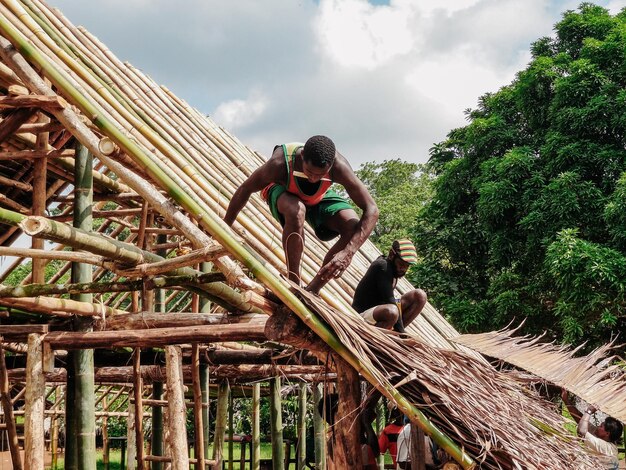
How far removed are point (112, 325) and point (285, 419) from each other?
16.5 meters

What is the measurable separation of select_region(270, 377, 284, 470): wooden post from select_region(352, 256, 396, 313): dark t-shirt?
562 cm

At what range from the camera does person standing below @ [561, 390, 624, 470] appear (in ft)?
22.0

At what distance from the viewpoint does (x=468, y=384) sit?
4.33 metres

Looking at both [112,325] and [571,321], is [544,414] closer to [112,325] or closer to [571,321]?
[112,325]

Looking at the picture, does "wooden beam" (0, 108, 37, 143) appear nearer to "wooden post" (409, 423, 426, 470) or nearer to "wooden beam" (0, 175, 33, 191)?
"wooden beam" (0, 175, 33, 191)

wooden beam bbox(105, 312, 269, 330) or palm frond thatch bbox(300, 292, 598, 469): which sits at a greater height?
wooden beam bbox(105, 312, 269, 330)

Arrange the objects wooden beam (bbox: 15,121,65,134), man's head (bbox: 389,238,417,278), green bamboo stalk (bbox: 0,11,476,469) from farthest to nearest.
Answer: wooden beam (bbox: 15,121,65,134)
man's head (bbox: 389,238,417,278)
green bamboo stalk (bbox: 0,11,476,469)

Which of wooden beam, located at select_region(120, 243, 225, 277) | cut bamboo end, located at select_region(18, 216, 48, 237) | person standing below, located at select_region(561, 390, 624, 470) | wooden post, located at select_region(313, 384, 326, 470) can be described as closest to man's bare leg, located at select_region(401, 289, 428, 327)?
wooden beam, located at select_region(120, 243, 225, 277)

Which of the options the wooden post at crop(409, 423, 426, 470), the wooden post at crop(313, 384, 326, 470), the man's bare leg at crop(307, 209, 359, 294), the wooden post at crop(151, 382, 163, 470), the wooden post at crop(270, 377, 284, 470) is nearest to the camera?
the man's bare leg at crop(307, 209, 359, 294)

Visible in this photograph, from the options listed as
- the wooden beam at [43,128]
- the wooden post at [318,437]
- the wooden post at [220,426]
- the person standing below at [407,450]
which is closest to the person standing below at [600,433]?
the person standing below at [407,450]

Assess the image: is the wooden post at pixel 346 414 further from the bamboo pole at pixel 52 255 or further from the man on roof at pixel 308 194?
the bamboo pole at pixel 52 255

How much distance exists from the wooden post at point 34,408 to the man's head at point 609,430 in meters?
5.21

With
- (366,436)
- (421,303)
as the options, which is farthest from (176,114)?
(366,436)

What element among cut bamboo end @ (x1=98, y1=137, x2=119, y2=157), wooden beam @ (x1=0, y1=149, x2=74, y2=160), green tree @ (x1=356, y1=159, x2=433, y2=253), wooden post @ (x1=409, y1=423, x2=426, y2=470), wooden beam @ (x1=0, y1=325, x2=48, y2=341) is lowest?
wooden post @ (x1=409, y1=423, x2=426, y2=470)
